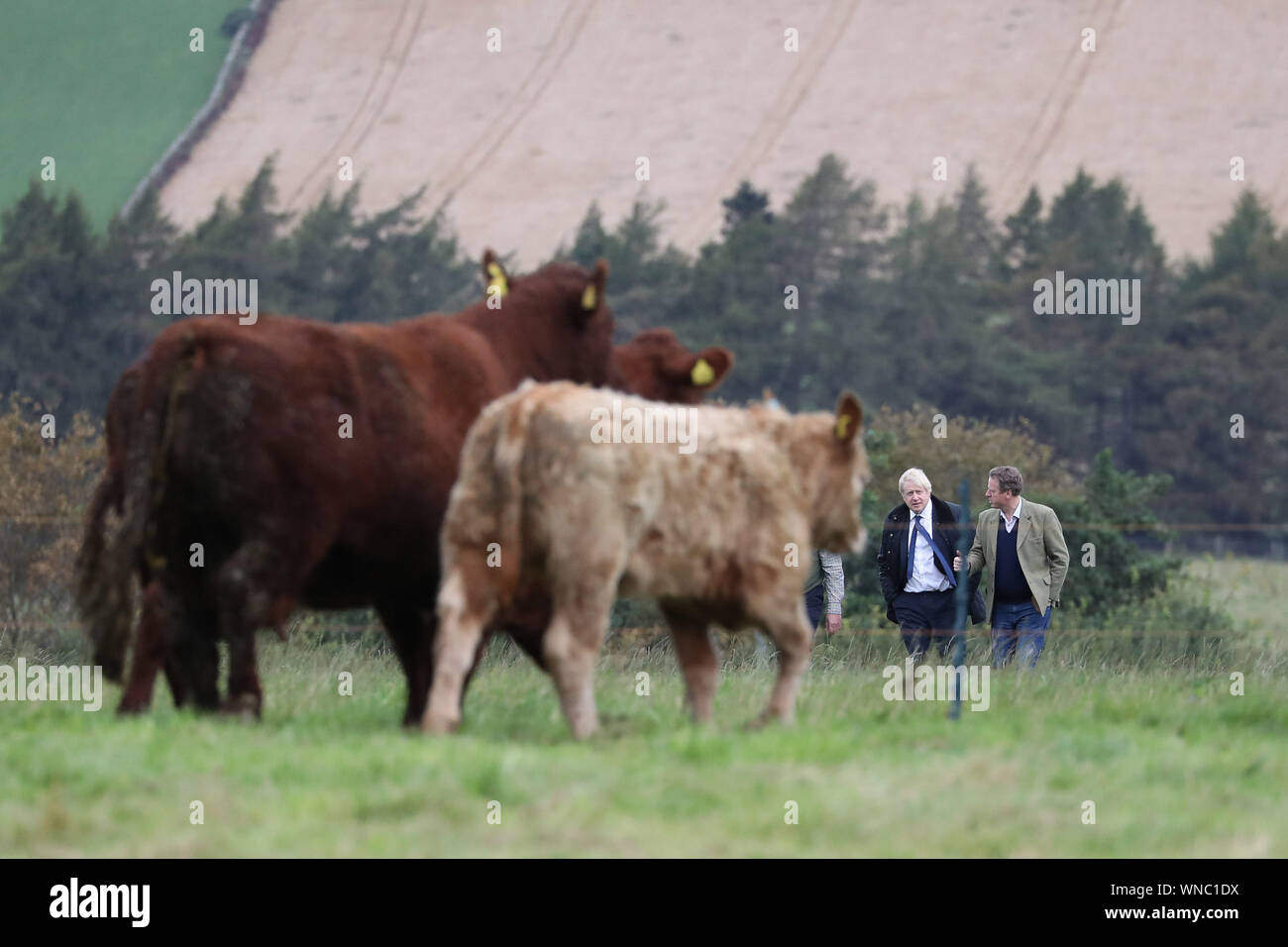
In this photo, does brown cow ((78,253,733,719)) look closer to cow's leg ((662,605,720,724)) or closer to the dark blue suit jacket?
cow's leg ((662,605,720,724))

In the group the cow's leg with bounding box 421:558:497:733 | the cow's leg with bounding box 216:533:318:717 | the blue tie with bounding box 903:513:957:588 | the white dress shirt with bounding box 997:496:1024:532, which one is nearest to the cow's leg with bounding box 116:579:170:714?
the cow's leg with bounding box 216:533:318:717

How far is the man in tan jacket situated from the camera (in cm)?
1296

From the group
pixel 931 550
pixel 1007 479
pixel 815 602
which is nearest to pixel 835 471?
pixel 931 550

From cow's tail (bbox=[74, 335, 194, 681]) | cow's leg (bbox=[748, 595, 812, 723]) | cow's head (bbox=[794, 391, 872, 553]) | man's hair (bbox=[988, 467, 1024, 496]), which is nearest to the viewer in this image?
cow's tail (bbox=[74, 335, 194, 681])

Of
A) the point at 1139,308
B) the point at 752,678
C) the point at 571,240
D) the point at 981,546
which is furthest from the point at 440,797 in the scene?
the point at 571,240

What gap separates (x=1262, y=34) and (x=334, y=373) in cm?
7230

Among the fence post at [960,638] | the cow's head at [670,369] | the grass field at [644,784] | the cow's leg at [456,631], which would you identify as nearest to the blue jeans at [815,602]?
the fence post at [960,638]

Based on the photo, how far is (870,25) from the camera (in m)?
79.1

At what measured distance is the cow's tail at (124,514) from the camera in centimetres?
855

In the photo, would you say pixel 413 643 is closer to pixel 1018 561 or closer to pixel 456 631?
pixel 456 631

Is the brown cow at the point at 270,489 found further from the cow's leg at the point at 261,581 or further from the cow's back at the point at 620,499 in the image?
the cow's back at the point at 620,499

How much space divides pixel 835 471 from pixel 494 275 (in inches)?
98.9

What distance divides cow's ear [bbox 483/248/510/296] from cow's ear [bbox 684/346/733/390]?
1.30 meters

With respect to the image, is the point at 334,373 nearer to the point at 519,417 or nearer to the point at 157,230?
the point at 519,417
